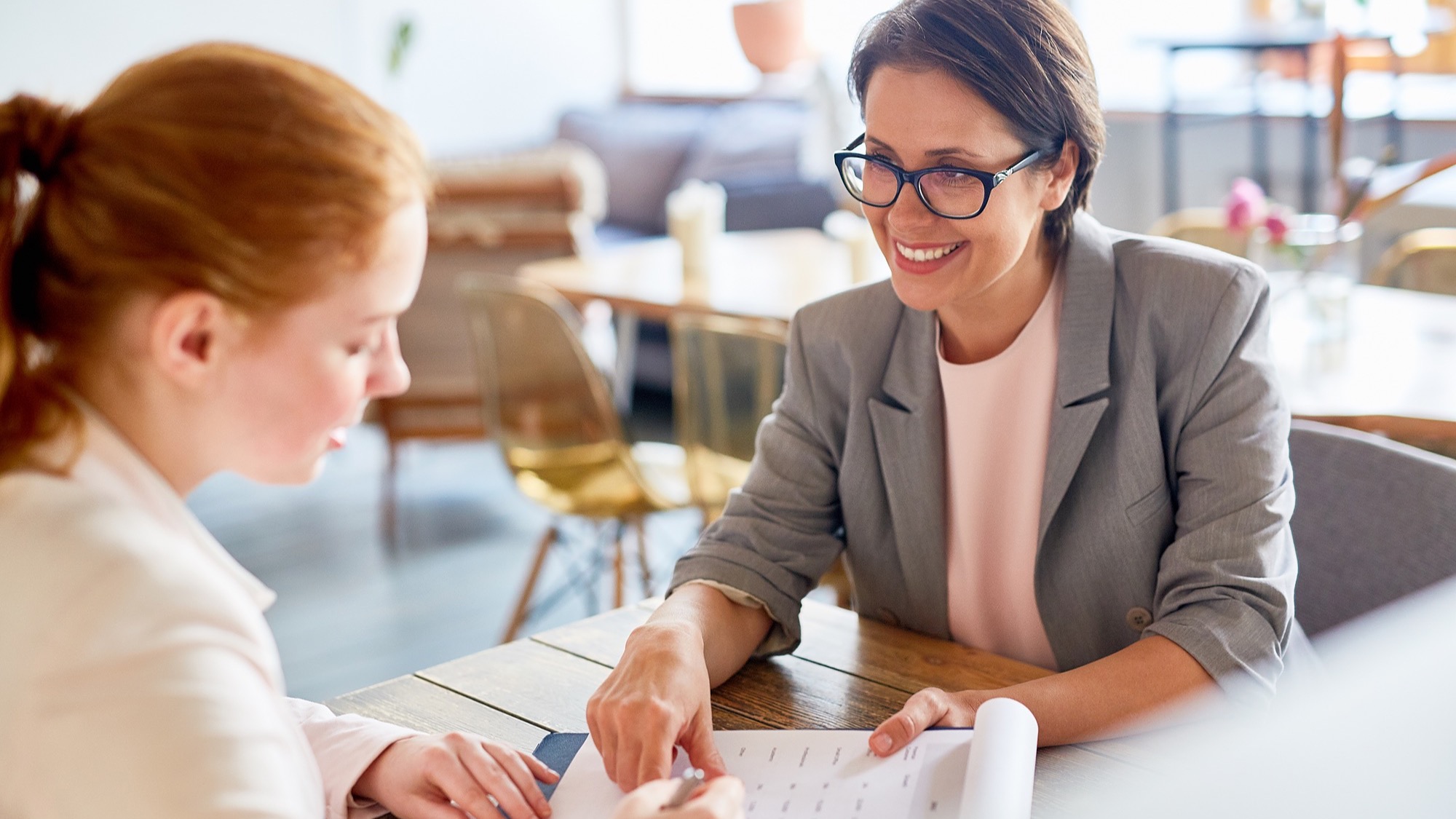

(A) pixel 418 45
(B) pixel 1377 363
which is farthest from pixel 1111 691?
(A) pixel 418 45

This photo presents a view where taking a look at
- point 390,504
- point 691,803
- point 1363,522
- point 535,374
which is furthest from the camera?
point 390,504

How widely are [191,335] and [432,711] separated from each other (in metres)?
0.55

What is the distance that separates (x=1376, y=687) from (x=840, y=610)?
3.25 ft

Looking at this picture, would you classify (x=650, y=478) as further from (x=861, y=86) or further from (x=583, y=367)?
(x=861, y=86)

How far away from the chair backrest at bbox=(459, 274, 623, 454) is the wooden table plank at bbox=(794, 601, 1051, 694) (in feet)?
5.10

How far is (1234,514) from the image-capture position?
115 cm

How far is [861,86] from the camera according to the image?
133cm

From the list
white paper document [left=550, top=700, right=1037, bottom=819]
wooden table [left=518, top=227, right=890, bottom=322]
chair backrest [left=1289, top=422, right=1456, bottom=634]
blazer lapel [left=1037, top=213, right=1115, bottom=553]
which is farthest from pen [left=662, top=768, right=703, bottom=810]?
wooden table [left=518, top=227, right=890, bottom=322]

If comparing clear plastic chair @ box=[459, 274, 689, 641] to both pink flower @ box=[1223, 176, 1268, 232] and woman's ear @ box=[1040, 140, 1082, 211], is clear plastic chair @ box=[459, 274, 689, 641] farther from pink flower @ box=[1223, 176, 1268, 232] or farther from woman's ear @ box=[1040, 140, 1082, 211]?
woman's ear @ box=[1040, 140, 1082, 211]

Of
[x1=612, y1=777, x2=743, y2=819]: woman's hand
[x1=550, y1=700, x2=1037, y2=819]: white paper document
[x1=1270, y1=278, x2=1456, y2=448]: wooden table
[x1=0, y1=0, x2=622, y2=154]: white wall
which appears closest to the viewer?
[x1=612, y1=777, x2=743, y2=819]: woman's hand

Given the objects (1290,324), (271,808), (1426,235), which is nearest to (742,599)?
(271,808)

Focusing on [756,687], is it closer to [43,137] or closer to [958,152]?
[958,152]

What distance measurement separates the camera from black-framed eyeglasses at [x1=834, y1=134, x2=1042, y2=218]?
1.24 meters

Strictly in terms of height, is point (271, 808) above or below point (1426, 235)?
above
